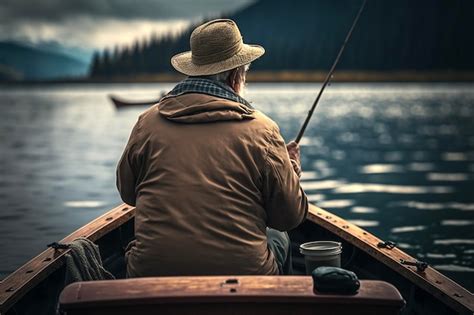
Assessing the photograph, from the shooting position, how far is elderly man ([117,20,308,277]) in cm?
334

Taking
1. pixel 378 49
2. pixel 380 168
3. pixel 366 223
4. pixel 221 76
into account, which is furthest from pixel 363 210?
pixel 378 49

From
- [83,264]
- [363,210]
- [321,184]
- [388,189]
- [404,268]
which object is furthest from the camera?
[321,184]

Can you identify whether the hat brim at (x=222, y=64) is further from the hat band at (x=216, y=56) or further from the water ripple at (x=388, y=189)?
the water ripple at (x=388, y=189)

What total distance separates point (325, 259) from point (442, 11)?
18301cm

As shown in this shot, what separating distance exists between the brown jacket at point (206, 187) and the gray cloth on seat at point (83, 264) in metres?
0.73

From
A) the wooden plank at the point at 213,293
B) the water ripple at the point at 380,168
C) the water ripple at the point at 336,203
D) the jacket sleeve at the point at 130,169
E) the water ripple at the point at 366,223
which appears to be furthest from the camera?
the water ripple at the point at 380,168

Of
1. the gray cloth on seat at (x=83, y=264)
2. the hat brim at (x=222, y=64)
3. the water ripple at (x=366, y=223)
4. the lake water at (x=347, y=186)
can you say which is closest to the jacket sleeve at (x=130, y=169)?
the hat brim at (x=222, y=64)

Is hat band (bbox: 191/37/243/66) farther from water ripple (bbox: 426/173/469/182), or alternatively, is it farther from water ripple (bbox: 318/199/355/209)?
water ripple (bbox: 426/173/469/182)

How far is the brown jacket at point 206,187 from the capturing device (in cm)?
334

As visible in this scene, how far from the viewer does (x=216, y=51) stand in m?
3.70

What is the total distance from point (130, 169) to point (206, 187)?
556mm

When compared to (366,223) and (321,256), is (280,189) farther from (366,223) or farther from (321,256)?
(366,223)

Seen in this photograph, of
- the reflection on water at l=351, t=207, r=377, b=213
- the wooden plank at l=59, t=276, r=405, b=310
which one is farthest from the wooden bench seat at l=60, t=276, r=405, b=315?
the reflection on water at l=351, t=207, r=377, b=213

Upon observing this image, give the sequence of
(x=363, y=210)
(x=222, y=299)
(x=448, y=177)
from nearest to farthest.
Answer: (x=222, y=299) → (x=363, y=210) → (x=448, y=177)
